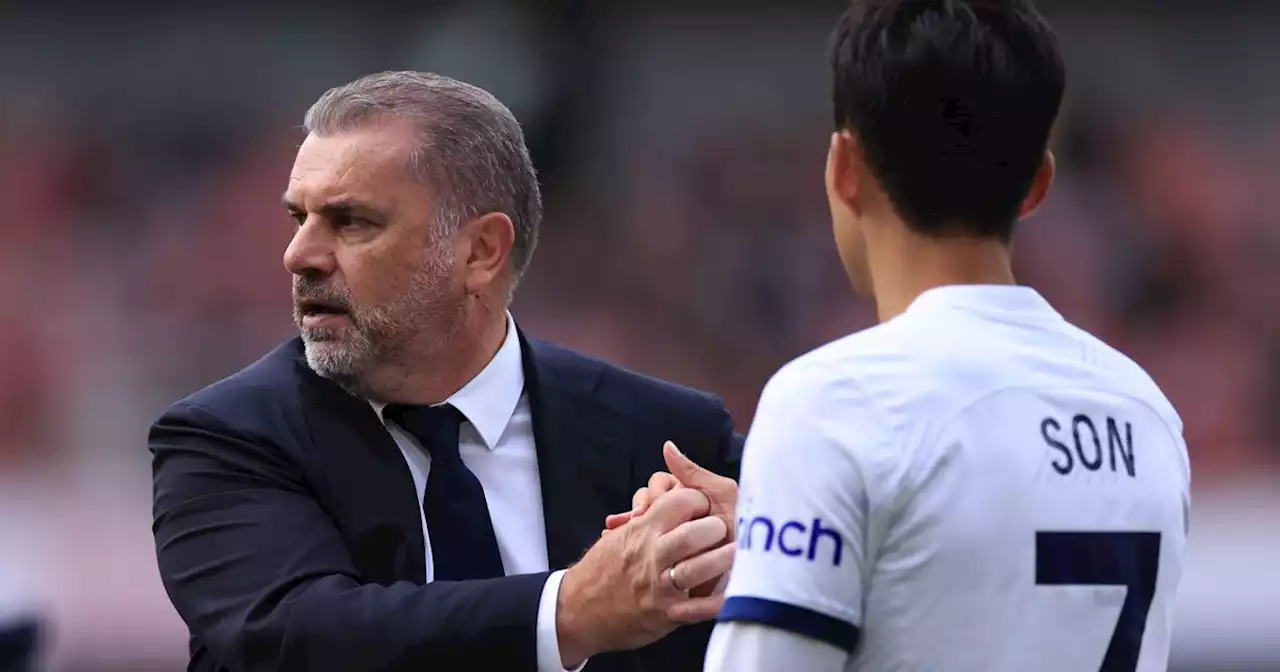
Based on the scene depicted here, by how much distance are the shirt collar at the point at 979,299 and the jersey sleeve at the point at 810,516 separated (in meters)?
0.14

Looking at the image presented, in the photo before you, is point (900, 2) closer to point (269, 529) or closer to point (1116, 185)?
point (269, 529)

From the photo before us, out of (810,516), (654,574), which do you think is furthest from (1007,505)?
(654,574)

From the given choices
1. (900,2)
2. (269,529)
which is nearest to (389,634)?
(269,529)

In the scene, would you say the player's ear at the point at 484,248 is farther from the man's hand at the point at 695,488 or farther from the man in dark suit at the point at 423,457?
the man's hand at the point at 695,488

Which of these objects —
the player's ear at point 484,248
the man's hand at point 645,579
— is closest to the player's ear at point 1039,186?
the man's hand at point 645,579

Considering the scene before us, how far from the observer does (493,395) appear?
103 inches

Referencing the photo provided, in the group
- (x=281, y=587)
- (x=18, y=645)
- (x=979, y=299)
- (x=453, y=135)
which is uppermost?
(x=453, y=135)

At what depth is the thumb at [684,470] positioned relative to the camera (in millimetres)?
2238

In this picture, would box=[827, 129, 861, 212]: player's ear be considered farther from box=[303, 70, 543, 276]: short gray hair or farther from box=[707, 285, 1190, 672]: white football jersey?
box=[303, 70, 543, 276]: short gray hair

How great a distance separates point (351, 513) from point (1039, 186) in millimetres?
1145

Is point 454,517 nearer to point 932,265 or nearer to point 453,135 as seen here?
point 453,135

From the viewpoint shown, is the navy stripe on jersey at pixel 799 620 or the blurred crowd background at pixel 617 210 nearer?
the navy stripe on jersey at pixel 799 620

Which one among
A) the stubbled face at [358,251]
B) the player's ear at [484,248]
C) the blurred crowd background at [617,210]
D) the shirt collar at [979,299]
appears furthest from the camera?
the blurred crowd background at [617,210]

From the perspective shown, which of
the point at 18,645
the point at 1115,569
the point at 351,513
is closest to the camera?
the point at 1115,569
